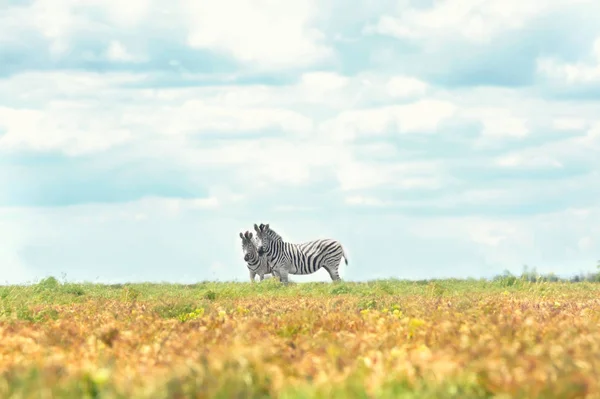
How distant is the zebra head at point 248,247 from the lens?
3453 cm

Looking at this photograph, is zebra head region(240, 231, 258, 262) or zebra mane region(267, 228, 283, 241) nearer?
zebra head region(240, 231, 258, 262)

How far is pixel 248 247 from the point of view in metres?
34.6

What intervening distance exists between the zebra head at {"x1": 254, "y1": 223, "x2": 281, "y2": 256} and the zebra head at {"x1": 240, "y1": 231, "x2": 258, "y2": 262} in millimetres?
281

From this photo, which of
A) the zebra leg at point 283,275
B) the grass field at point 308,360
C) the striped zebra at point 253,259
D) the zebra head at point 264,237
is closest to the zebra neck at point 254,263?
the striped zebra at point 253,259

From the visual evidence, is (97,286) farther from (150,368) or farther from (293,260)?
(150,368)

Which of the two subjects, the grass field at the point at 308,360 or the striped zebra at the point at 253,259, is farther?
the striped zebra at the point at 253,259

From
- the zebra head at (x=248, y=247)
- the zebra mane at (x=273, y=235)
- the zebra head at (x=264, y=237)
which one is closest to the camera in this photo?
the zebra head at (x=248, y=247)

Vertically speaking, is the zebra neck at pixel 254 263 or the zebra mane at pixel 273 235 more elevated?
the zebra mane at pixel 273 235

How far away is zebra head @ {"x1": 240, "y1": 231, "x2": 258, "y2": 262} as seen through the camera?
34531 millimetres

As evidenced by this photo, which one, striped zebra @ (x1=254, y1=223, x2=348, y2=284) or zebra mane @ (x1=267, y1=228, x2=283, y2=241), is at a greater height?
zebra mane @ (x1=267, y1=228, x2=283, y2=241)

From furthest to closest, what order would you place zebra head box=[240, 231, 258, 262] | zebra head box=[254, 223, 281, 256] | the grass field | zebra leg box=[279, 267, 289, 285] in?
zebra leg box=[279, 267, 289, 285] < zebra head box=[254, 223, 281, 256] < zebra head box=[240, 231, 258, 262] < the grass field

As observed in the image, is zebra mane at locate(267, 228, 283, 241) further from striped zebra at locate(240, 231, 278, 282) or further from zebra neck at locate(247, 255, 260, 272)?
zebra neck at locate(247, 255, 260, 272)

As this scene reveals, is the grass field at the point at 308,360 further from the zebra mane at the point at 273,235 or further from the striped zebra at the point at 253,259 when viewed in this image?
the zebra mane at the point at 273,235

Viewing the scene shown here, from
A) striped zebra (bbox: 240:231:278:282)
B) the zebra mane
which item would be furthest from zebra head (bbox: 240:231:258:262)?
the zebra mane
